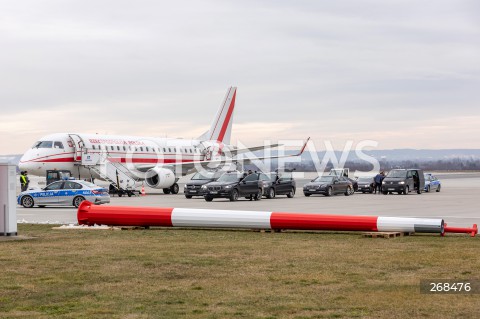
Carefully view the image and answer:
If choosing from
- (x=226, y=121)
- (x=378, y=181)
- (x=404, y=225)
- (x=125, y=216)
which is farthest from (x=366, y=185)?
(x=404, y=225)

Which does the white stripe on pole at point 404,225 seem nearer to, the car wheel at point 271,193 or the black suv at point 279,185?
the black suv at point 279,185

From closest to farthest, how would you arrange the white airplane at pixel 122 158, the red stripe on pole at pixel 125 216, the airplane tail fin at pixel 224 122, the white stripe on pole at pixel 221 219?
the white stripe on pole at pixel 221 219 → the red stripe on pole at pixel 125 216 → the white airplane at pixel 122 158 → the airplane tail fin at pixel 224 122

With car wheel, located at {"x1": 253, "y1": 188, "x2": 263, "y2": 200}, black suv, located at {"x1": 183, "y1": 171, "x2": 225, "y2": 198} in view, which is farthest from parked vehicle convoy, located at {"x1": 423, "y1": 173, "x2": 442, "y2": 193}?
car wheel, located at {"x1": 253, "y1": 188, "x2": 263, "y2": 200}

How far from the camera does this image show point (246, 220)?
856 inches

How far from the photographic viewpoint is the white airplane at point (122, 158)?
167 feet

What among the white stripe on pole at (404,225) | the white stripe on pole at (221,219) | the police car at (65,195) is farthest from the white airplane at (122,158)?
the white stripe on pole at (404,225)

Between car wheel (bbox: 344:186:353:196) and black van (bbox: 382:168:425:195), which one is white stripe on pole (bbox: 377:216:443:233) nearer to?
car wheel (bbox: 344:186:353:196)

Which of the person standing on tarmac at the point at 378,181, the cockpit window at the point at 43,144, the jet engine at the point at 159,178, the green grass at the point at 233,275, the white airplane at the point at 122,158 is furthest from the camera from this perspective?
the person standing on tarmac at the point at 378,181

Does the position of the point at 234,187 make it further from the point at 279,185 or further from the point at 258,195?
the point at 279,185

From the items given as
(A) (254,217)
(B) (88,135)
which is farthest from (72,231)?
(B) (88,135)

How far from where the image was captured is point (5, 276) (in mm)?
13828

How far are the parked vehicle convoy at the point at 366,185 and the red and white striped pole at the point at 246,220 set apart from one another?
35.0 meters

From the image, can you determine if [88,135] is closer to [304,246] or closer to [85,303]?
[304,246]

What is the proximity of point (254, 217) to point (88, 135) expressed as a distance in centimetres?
3343
